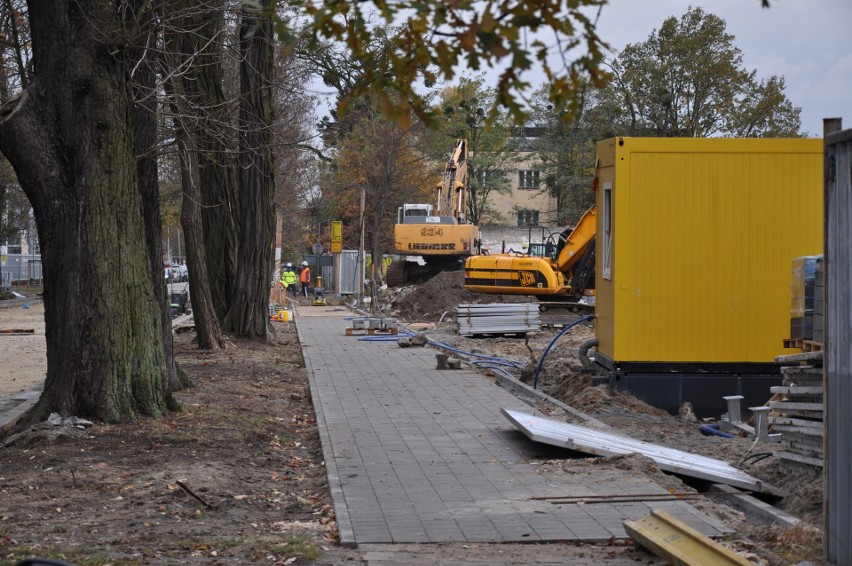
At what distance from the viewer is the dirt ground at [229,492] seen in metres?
6.55

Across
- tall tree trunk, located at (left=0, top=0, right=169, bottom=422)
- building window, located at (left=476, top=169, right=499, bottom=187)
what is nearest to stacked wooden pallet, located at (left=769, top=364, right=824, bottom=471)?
tall tree trunk, located at (left=0, top=0, right=169, bottom=422)

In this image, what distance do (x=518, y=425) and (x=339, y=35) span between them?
635cm

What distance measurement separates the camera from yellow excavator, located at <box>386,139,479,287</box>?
1732 inches

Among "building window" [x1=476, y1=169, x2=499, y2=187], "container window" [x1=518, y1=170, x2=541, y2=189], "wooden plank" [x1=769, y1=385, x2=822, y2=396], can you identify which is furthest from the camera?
"container window" [x1=518, y1=170, x2=541, y2=189]

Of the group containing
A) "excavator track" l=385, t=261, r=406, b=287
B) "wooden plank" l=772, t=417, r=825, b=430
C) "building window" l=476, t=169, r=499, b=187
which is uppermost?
"building window" l=476, t=169, r=499, b=187

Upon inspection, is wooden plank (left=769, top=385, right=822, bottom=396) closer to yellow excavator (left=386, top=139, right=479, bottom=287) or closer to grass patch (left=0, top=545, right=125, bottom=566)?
grass patch (left=0, top=545, right=125, bottom=566)

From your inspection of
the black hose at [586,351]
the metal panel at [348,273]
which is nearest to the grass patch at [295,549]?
the black hose at [586,351]

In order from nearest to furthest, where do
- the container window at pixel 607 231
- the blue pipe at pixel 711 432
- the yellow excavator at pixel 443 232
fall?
the blue pipe at pixel 711 432
the container window at pixel 607 231
the yellow excavator at pixel 443 232

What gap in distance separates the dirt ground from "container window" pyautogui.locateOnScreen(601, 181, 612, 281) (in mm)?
1532

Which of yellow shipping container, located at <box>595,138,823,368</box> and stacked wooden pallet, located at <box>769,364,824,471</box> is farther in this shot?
yellow shipping container, located at <box>595,138,823,368</box>

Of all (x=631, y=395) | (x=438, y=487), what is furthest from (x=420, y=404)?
(x=438, y=487)

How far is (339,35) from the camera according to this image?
4.73m

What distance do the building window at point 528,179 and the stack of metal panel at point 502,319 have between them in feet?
167

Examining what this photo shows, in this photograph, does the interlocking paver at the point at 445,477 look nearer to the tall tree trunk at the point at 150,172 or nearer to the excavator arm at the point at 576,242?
the tall tree trunk at the point at 150,172
